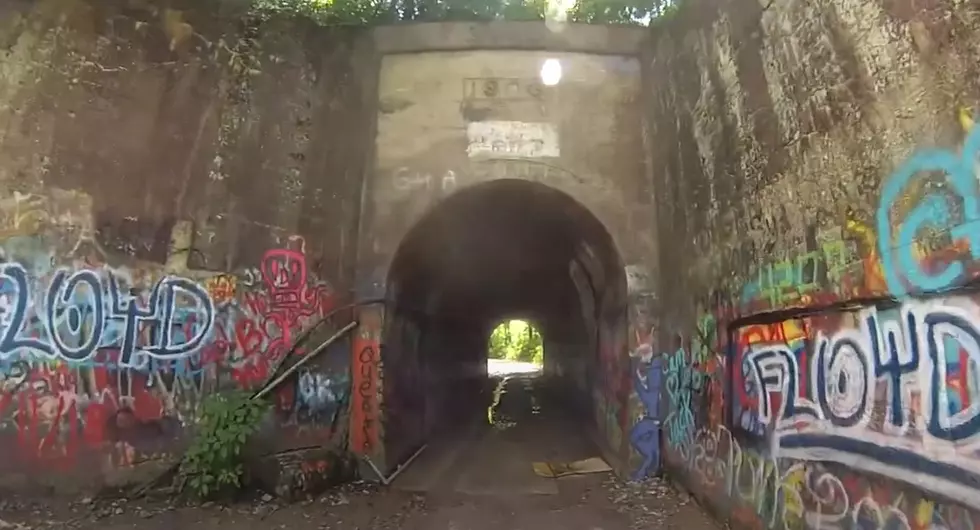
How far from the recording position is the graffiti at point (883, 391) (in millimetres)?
3525

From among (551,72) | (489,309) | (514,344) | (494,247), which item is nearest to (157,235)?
(551,72)

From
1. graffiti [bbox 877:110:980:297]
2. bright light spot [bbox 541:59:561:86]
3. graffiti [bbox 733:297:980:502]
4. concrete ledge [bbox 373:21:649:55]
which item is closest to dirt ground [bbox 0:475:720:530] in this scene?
graffiti [bbox 733:297:980:502]

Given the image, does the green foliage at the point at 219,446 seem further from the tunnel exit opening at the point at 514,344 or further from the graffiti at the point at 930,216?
the tunnel exit opening at the point at 514,344

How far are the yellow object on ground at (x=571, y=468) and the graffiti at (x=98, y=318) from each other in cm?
492

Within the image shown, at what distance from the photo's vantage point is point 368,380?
909cm

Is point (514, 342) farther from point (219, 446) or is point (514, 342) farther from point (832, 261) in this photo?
point (832, 261)

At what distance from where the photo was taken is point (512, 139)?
948cm

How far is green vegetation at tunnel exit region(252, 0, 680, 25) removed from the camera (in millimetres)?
12922

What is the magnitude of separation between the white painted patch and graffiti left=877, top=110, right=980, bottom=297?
5.58m

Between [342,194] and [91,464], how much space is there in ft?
13.5

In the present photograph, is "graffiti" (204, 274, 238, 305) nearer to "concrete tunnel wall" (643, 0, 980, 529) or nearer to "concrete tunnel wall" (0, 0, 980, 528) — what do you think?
"concrete tunnel wall" (0, 0, 980, 528)

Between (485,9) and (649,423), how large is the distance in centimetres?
857

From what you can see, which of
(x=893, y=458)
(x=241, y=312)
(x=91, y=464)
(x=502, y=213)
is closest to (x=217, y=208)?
(x=241, y=312)

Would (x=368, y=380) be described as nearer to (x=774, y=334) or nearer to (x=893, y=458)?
(x=774, y=334)
